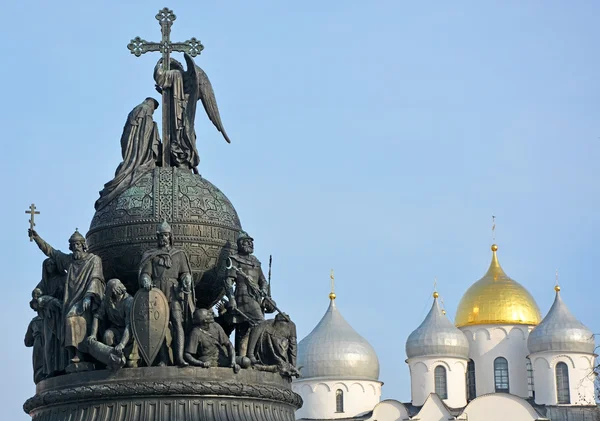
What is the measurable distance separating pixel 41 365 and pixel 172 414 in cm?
188

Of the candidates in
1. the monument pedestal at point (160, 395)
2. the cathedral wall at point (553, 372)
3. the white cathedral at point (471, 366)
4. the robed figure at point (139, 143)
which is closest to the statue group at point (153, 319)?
the monument pedestal at point (160, 395)

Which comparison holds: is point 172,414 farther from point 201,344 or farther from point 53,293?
Answer: point 53,293

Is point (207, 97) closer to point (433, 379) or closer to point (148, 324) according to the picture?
point (148, 324)

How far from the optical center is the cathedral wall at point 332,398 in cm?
6556

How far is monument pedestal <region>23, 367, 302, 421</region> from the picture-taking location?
13578 mm

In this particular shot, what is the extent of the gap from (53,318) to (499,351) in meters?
55.6

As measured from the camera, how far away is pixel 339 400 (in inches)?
2598

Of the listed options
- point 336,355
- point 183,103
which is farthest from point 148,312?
point 336,355

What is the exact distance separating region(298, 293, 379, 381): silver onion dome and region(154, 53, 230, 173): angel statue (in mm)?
49667

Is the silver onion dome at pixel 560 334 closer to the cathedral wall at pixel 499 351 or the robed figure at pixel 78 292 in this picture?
the cathedral wall at pixel 499 351

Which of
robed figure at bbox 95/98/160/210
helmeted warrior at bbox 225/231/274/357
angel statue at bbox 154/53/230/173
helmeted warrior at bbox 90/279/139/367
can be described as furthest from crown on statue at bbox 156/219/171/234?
angel statue at bbox 154/53/230/173

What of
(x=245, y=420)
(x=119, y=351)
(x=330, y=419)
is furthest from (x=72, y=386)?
(x=330, y=419)

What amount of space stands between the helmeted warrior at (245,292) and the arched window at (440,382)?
Result: 52.4 m

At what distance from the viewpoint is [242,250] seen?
48.0ft
